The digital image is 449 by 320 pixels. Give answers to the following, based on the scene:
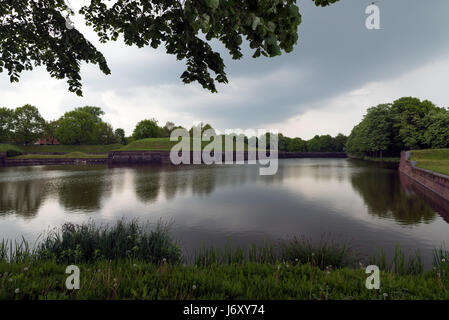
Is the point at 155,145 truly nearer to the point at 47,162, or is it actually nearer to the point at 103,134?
the point at 47,162

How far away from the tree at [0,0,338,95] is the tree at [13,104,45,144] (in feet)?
288

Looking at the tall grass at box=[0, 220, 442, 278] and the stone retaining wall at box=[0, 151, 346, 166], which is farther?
the stone retaining wall at box=[0, 151, 346, 166]

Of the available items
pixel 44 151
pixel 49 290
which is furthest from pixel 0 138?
pixel 49 290

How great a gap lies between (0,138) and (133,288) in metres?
95.4

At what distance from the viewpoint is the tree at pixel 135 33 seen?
3262 millimetres

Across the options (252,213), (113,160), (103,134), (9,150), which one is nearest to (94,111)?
(103,134)

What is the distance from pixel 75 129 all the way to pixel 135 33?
296 feet

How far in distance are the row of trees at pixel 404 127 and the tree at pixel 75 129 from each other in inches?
3621

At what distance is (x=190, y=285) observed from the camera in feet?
11.7

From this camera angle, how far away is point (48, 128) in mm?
77625

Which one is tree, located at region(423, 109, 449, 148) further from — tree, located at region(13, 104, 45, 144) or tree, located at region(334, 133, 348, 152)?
tree, located at region(13, 104, 45, 144)

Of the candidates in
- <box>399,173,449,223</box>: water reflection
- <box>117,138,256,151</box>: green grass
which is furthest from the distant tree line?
<box>399,173,449,223</box>: water reflection

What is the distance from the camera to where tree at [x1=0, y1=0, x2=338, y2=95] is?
3262mm
